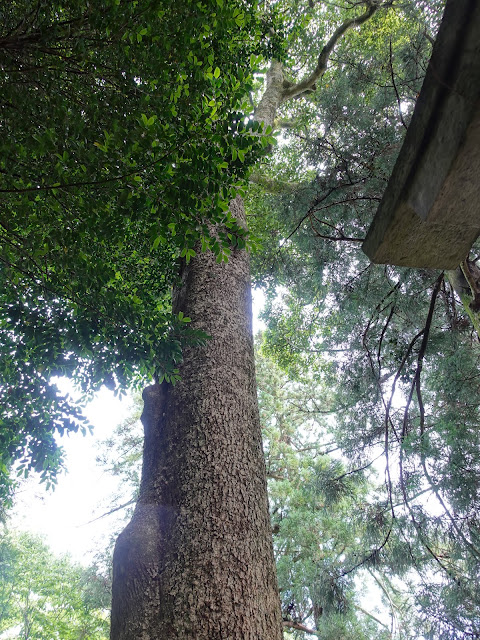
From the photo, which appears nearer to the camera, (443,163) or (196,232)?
(443,163)

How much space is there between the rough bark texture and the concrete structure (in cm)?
105

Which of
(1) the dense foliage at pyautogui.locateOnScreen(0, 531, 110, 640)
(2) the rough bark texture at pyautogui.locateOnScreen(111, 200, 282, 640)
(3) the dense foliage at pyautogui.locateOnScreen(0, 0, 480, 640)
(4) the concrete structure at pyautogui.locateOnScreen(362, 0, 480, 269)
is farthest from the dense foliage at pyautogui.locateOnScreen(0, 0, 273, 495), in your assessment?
(1) the dense foliage at pyautogui.locateOnScreen(0, 531, 110, 640)

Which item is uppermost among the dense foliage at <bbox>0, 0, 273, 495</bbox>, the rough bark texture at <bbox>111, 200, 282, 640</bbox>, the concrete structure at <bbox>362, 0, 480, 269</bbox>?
the dense foliage at <bbox>0, 0, 273, 495</bbox>

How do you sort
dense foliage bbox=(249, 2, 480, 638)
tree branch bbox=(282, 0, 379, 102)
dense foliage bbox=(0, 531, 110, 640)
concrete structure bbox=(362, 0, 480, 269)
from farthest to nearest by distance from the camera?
dense foliage bbox=(0, 531, 110, 640), tree branch bbox=(282, 0, 379, 102), dense foliage bbox=(249, 2, 480, 638), concrete structure bbox=(362, 0, 480, 269)

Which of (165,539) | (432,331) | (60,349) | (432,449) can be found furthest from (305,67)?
Result: (165,539)

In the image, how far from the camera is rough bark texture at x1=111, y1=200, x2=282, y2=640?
4.25 ft

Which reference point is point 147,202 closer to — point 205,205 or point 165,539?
point 205,205

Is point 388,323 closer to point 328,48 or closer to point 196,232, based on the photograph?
point 196,232

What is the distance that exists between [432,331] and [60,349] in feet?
12.6

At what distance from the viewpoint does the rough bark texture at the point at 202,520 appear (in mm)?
1296

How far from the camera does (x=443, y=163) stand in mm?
975

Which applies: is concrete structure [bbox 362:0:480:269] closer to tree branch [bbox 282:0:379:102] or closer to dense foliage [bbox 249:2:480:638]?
dense foliage [bbox 249:2:480:638]

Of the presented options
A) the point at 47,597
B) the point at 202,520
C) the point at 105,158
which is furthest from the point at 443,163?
the point at 47,597

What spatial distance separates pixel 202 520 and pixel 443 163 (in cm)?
144
